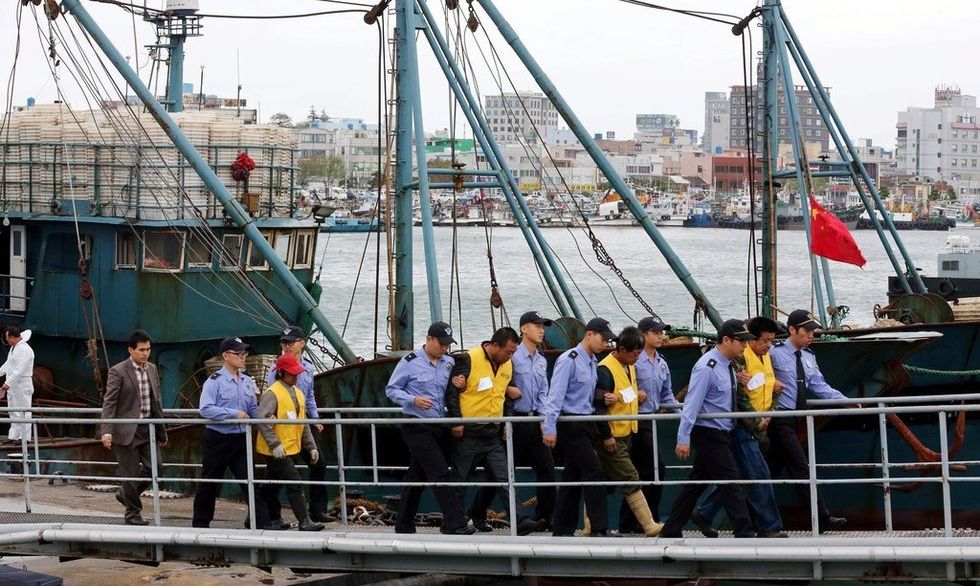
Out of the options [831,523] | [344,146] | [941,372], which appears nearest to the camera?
[831,523]

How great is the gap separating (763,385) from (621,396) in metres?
1.16

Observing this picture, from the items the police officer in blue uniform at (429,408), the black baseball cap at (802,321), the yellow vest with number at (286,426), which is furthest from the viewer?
the black baseball cap at (802,321)

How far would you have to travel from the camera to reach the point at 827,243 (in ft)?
64.9

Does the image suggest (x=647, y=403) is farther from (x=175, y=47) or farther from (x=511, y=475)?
(x=175, y=47)

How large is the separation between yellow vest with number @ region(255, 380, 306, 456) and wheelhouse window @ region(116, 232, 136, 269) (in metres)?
8.11

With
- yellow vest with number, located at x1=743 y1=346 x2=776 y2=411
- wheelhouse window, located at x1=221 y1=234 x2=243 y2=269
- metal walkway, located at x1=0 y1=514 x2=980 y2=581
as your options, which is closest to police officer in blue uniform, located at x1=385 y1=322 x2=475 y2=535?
metal walkway, located at x1=0 y1=514 x2=980 y2=581

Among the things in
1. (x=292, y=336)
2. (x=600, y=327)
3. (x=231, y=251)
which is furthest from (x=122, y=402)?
(x=231, y=251)

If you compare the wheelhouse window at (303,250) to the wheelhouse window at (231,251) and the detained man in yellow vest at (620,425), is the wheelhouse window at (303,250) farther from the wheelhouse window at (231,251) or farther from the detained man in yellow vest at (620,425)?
the detained man in yellow vest at (620,425)

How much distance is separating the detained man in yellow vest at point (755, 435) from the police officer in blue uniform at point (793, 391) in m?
0.35

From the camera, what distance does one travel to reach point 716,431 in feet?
37.0

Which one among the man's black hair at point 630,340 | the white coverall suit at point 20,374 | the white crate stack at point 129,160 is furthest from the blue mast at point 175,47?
the man's black hair at point 630,340

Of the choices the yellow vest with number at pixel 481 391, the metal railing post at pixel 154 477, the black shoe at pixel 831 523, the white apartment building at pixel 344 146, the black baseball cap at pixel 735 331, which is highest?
the white apartment building at pixel 344 146

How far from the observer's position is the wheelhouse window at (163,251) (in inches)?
773

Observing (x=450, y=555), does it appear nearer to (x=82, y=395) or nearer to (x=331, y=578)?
(x=331, y=578)
